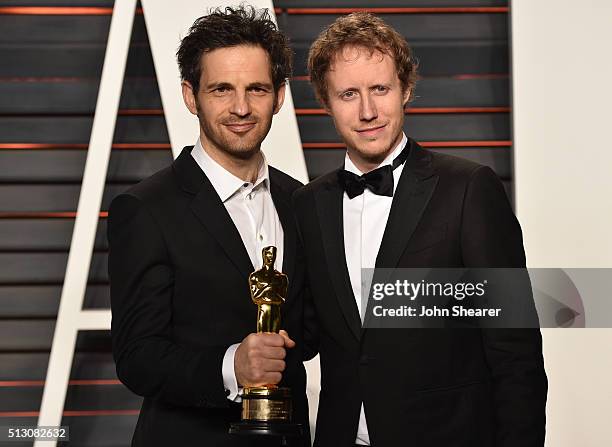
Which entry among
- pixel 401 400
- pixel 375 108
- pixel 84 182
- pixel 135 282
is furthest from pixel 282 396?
pixel 84 182

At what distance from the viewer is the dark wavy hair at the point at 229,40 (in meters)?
2.20

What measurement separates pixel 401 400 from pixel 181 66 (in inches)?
39.0

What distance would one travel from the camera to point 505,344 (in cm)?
190

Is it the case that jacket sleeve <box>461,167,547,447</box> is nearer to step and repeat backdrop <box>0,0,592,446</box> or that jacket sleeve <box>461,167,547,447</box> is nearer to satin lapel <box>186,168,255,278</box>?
satin lapel <box>186,168,255,278</box>

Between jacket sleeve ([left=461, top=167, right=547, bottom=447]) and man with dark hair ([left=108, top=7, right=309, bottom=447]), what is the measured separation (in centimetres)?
44

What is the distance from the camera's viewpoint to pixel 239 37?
→ 2195 millimetres

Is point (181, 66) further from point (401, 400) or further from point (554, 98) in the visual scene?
point (554, 98)

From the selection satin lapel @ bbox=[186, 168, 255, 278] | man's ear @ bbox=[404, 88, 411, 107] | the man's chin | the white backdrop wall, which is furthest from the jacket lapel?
the white backdrop wall

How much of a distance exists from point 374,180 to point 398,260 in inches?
8.4

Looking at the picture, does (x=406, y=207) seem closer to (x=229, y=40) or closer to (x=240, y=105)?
(x=240, y=105)

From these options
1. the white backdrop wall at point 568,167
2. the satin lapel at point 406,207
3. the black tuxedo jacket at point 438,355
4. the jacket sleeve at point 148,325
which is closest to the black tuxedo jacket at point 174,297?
the jacket sleeve at point 148,325

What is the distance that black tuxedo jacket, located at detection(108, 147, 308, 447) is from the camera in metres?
2.04

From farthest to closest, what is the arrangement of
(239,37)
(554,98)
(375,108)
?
1. (554,98)
2. (239,37)
3. (375,108)

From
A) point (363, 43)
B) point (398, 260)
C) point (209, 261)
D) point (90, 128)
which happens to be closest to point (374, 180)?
point (398, 260)
